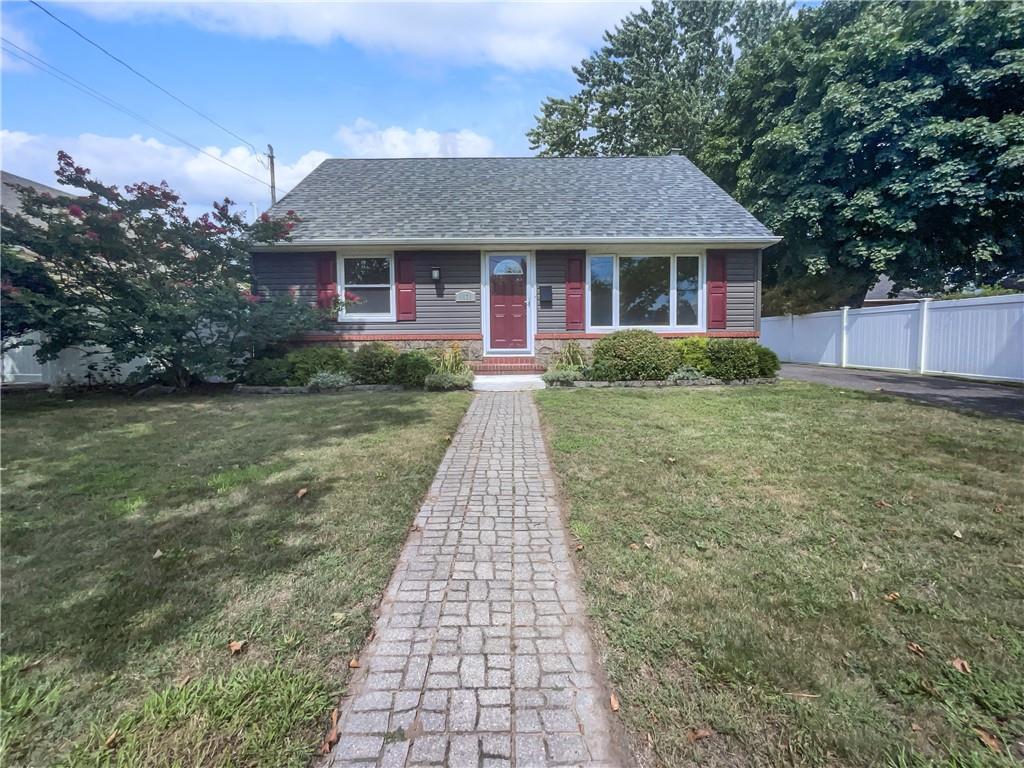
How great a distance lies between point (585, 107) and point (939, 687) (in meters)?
28.9

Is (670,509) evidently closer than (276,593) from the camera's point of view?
No

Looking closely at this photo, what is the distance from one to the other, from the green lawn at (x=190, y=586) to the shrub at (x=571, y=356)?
5523 millimetres

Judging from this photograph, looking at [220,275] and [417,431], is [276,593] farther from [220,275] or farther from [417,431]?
[220,275]

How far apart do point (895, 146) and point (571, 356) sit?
33.7 feet

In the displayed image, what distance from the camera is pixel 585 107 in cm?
2578

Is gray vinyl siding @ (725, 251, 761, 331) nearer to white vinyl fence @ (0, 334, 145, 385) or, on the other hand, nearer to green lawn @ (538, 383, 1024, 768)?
green lawn @ (538, 383, 1024, 768)

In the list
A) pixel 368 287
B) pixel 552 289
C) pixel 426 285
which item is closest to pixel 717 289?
pixel 552 289

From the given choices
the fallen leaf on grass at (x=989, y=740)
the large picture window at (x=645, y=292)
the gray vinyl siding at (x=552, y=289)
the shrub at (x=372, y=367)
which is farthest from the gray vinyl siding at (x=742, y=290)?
the fallen leaf on grass at (x=989, y=740)

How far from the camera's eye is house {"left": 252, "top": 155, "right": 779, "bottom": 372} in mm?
10945

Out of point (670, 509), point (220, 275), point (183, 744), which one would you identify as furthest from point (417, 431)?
point (220, 275)

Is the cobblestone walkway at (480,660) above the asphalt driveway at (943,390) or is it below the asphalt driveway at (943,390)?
below

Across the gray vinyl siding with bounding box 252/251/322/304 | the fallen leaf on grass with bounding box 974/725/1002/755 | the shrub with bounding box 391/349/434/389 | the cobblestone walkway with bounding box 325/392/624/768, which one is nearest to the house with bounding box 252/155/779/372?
the gray vinyl siding with bounding box 252/251/322/304

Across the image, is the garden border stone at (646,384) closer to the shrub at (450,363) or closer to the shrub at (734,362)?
the shrub at (734,362)

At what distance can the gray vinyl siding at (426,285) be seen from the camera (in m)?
11.2
